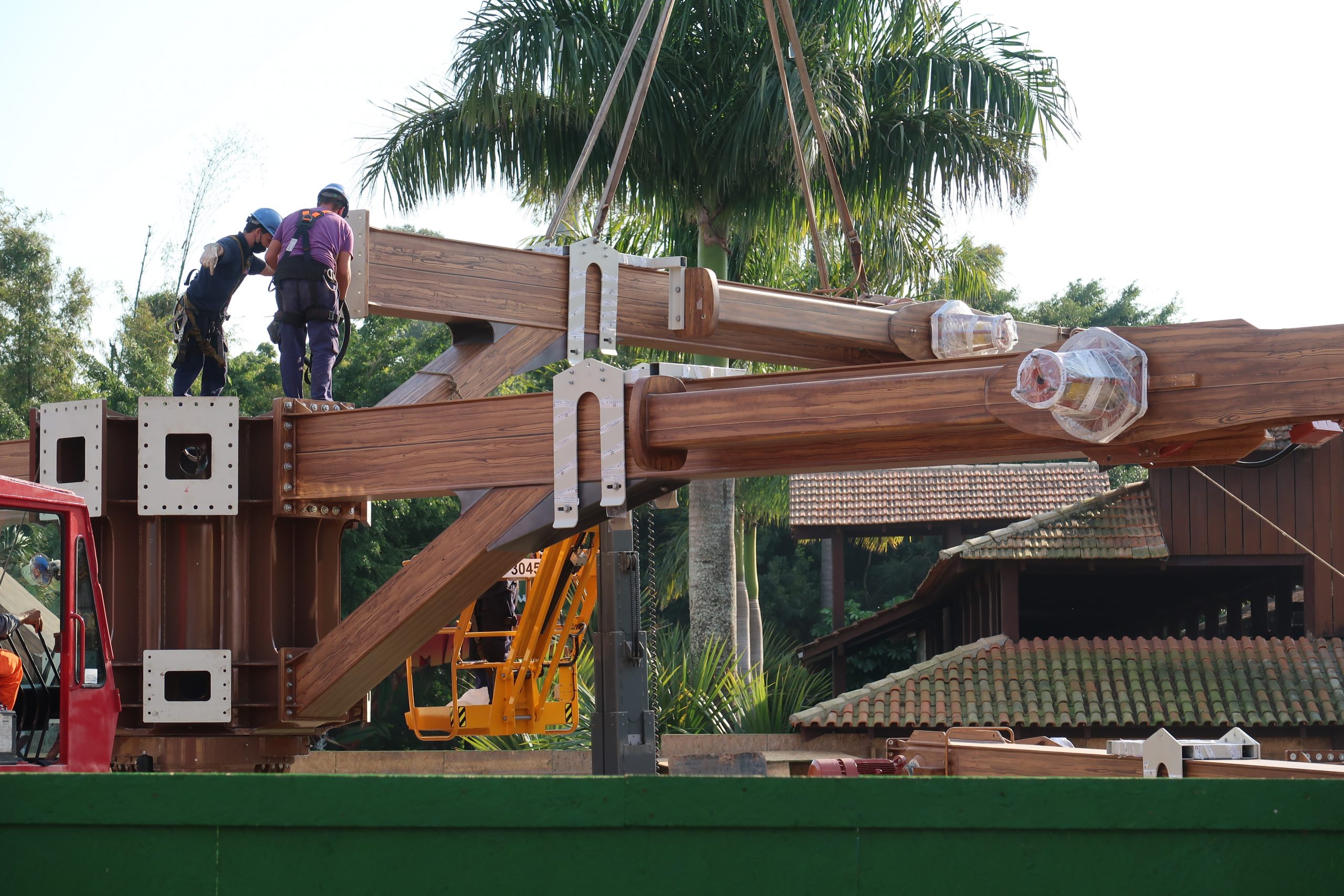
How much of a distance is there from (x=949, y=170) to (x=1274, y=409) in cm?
1643

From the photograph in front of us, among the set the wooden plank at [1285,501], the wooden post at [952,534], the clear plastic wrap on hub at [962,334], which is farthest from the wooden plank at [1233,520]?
the clear plastic wrap on hub at [962,334]

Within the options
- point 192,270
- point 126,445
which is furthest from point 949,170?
point 126,445

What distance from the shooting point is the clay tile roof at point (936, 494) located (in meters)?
28.8

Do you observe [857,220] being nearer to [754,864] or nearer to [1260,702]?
[1260,702]

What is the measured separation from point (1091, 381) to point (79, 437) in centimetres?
467

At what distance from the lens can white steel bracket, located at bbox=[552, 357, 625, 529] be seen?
644 centimetres

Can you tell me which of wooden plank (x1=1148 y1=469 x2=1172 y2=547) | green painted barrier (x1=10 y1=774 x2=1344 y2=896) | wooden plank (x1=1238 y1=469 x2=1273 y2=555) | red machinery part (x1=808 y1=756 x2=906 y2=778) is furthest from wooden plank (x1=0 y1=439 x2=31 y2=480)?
wooden plank (x1=1238 y1=469 x2=1273 y2=555)

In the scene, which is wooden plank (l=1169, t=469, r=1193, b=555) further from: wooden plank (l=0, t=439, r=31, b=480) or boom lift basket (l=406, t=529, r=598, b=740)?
wooden plank (l=0, t=439, r=31, b=480)

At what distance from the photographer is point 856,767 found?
11.3 meters

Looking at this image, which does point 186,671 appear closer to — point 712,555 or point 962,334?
point 962,334

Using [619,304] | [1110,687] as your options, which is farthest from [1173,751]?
[1110,687]

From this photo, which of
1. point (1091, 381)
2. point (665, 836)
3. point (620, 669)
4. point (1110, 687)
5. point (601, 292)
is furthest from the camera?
point (1110, 687)

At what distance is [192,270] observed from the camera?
8523 millimetres

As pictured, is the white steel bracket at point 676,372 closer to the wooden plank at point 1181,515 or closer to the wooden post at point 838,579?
the wooden plank at point 1181,515
